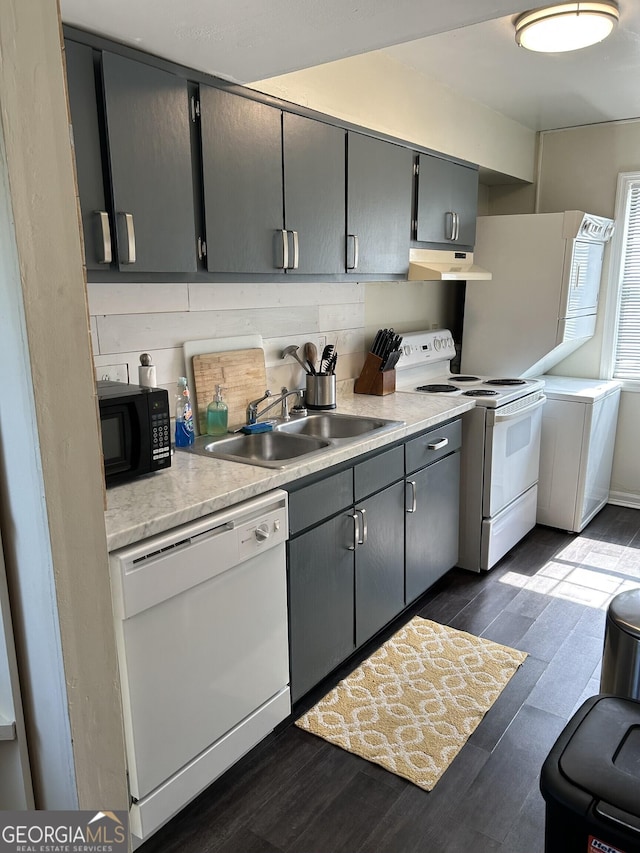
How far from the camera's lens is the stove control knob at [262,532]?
6.22 feet

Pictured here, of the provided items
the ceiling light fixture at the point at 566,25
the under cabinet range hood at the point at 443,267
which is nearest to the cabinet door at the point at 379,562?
the under cabinet range hood at the point at 443,267

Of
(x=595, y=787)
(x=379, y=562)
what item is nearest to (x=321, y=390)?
(x=379, y=562)

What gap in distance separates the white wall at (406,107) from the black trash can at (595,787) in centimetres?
214

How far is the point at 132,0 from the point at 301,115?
101cm

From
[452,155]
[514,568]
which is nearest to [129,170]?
[452,155]

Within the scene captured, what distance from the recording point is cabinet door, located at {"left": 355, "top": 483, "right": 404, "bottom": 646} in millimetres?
2500

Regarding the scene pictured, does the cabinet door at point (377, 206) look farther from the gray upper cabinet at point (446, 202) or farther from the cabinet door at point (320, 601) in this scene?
the cabinet door at point (320, 601)

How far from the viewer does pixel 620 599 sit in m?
1.93

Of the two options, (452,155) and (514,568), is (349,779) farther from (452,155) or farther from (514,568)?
(452,155)

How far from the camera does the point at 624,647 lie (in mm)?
1829

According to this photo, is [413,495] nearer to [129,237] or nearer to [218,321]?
[218,321]

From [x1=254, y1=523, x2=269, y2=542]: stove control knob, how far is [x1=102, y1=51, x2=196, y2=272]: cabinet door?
0.84 metres

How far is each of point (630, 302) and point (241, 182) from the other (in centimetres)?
313

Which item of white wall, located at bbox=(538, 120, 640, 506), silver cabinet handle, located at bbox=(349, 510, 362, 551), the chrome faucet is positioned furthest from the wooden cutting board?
white wall, located at bbox=(538, 120, 640, 506)
